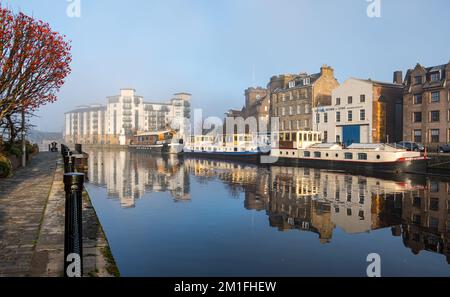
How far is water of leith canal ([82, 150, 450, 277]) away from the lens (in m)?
8.27

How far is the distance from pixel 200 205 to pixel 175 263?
813cm

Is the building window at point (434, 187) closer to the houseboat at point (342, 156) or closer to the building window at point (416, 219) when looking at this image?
the houseboat at point (342, 156)

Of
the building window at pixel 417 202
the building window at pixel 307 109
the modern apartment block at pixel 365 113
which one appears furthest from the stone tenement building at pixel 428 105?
the building window at pixel 417 202

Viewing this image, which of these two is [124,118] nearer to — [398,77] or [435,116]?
[398,77]

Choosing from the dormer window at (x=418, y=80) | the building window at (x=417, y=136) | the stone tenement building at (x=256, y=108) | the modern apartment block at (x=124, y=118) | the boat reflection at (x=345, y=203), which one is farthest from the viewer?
the modern apartment block at (x=124, y=118)

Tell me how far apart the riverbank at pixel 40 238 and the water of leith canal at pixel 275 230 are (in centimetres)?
102

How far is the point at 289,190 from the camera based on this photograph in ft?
68.8

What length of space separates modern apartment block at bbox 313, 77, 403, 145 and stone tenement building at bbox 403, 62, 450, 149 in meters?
3.32

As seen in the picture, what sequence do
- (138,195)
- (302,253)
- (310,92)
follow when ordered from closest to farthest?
(302,253) → (138,195) → (310,92)

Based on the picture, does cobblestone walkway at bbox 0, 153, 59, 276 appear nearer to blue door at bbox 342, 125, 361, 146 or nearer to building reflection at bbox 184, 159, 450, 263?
building reflection at bbox 184, 159, 450, 263

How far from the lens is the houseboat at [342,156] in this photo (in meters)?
31.4

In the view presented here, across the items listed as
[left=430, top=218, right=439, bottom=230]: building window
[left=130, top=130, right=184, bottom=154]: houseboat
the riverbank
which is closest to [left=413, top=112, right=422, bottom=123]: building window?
[left=430, top=218, right=439, bottom=230]: building window
